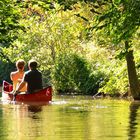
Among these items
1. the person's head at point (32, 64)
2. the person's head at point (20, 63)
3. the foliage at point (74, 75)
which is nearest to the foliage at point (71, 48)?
the foliage at point (74, 75)

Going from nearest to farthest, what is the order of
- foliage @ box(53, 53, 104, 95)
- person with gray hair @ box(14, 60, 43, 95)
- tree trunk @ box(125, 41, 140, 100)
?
person with gray hair @ box(14, 60, 43, 95) < tree trunk @ box(125, 41, 140, 100) < foliage @ box(53, 53, 104, 95)

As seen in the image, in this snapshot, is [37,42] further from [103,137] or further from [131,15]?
[103,137]

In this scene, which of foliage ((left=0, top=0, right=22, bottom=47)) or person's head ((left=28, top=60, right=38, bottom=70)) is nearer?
foliage ((left=0, top=0, right=22, bottom=47))

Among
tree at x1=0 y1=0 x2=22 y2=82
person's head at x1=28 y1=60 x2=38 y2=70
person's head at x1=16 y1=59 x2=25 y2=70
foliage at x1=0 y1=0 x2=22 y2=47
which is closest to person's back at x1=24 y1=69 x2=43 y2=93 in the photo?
A: person's head at x1=28 y1=60 x2=38 y2=70

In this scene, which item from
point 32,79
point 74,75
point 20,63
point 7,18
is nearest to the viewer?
point 7,18

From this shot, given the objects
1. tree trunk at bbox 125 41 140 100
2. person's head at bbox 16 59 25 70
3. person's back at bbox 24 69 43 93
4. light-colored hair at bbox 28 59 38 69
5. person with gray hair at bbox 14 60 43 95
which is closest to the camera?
light-colored hair at bbox 28 59 38 69

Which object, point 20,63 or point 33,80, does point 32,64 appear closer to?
point 33,80

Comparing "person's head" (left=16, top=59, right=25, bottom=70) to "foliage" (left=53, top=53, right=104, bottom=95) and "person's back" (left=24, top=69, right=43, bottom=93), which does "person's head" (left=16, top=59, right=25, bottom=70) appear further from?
"foliage" (left=53, top=53, right=104, bottom=95)

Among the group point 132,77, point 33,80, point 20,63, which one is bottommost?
point 33,80

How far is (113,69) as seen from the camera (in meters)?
35.3

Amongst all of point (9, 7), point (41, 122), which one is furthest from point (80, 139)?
point (9, 7)

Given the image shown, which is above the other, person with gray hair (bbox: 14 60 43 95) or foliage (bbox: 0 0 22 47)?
foliage (bbox: 0 0 22 47)

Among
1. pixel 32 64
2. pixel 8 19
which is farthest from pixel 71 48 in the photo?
pixel 8 19

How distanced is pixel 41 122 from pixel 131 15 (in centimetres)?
457
